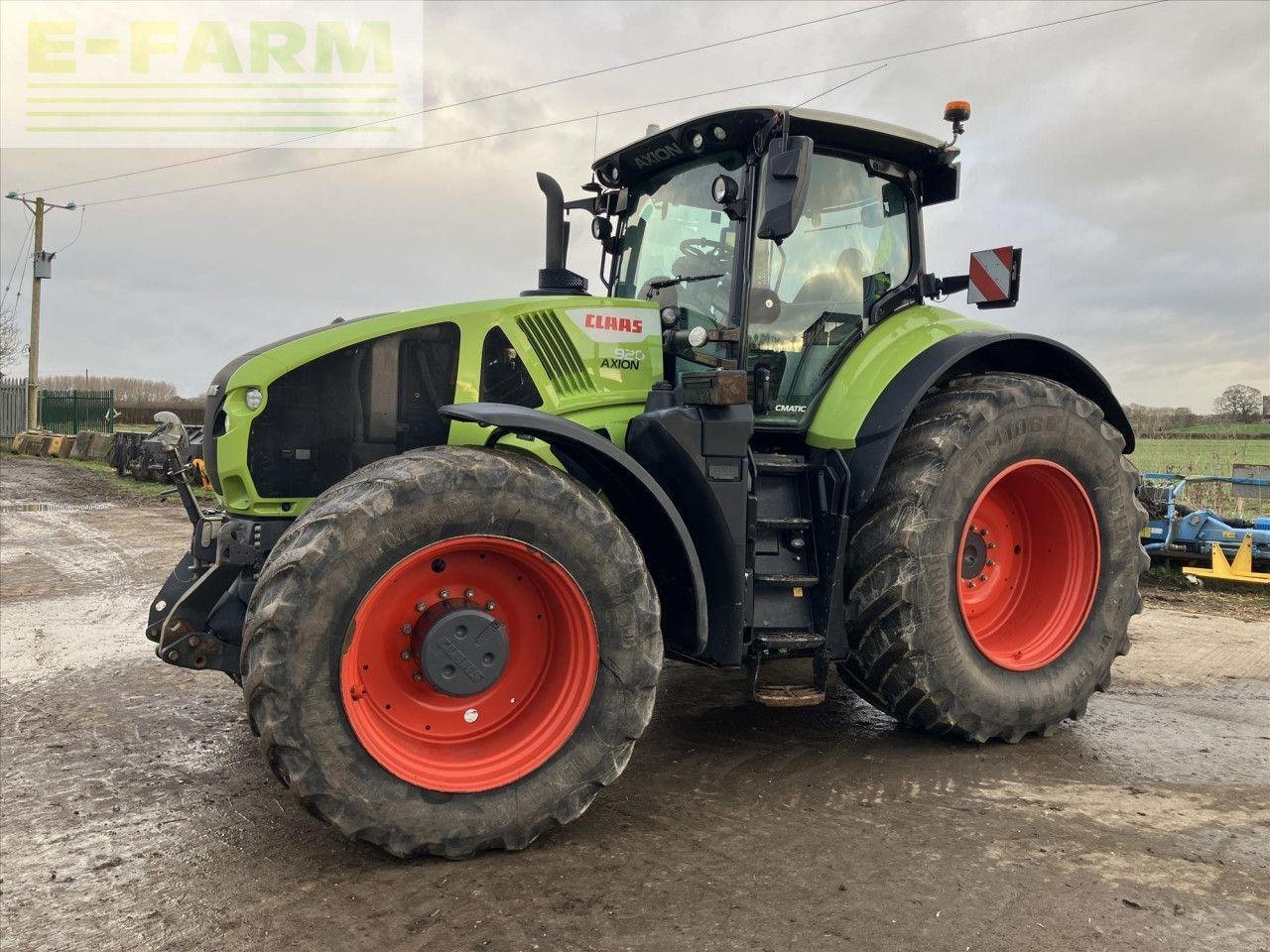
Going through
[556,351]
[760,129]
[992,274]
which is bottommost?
[556,351]

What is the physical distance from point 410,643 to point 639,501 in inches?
40.1

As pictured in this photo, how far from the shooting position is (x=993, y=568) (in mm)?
4809

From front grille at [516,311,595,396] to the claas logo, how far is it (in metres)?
0.14

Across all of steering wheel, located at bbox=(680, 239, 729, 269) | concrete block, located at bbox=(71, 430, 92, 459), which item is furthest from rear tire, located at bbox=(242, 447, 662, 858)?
concrete block, located at bbox=(71, 430, 92, 459)

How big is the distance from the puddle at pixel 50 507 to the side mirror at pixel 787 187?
1375cm

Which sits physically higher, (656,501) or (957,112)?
(957,112)

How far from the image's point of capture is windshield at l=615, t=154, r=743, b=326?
4.40m

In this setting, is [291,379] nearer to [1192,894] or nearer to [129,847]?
[129,847]

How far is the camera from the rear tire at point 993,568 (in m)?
4.07

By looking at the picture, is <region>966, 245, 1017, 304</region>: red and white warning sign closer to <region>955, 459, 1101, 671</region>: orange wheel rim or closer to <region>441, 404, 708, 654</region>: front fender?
<region>955, 459, 1101, 671</region>: orange wheel rim

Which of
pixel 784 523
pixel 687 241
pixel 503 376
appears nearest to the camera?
pixel 503 376

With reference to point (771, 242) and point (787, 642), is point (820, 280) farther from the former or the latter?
point (787, 642)

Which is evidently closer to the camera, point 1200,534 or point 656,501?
point 656,501

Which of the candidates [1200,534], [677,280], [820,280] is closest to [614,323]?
[677,280]
